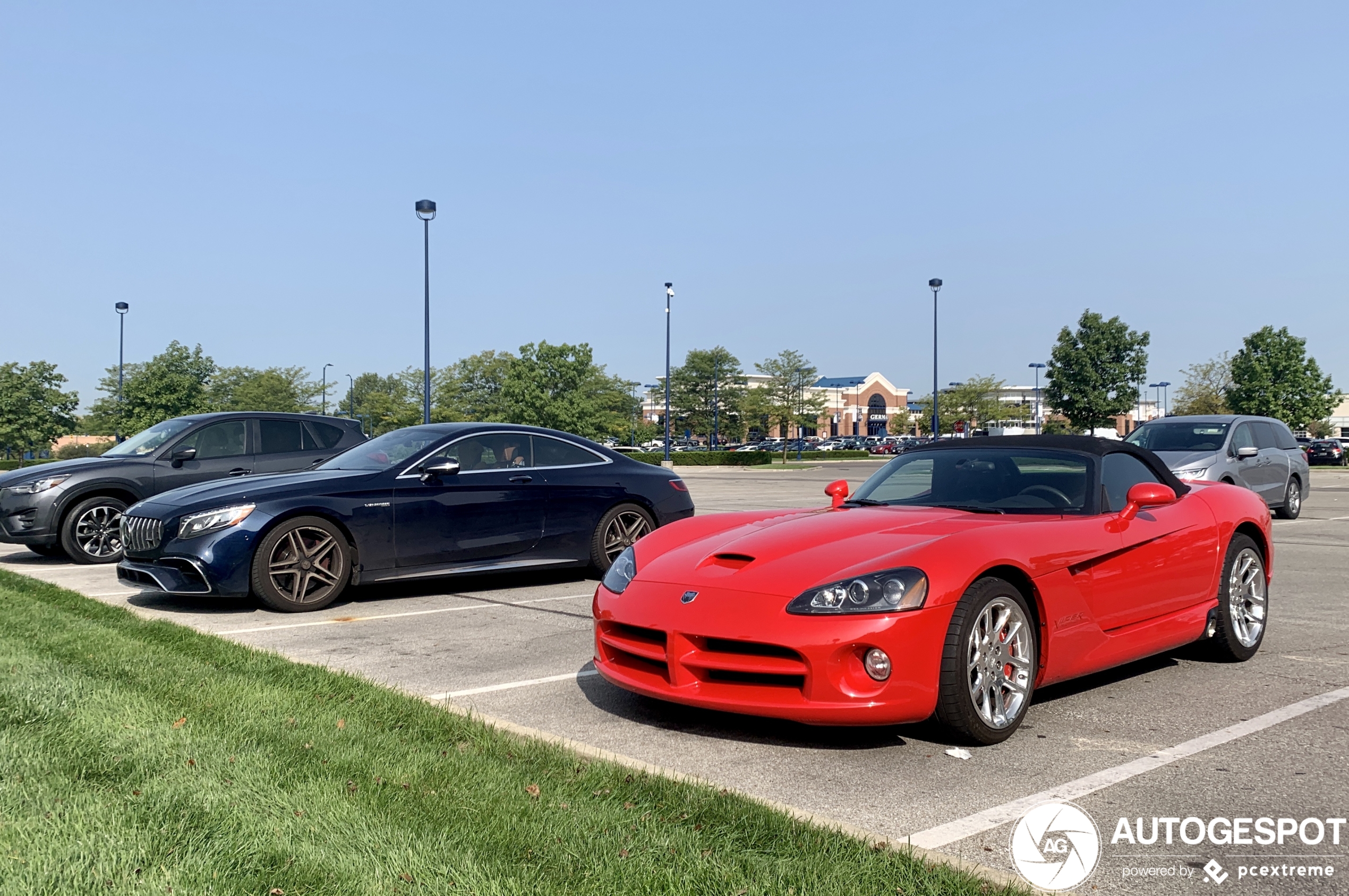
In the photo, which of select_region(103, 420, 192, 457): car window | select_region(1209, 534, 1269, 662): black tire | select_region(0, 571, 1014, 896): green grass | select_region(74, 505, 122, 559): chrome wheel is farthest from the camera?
select_region(103, 420, 192, 457): car window

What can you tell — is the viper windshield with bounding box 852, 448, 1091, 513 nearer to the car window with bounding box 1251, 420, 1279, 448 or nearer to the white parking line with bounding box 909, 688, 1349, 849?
the white parking line with bounding box 909, 688, 1349, 849

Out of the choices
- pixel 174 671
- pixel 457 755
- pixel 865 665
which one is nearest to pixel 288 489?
pixel 174 671

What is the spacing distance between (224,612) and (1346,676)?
287 inches

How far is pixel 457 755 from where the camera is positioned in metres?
4.02

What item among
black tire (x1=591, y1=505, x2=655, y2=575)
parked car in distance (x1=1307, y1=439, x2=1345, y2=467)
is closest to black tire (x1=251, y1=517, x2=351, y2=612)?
black tire (x1=591, y1=505, x2=655, y2=575)

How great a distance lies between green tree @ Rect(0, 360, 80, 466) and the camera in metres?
57.6

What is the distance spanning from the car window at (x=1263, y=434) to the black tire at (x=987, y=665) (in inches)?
558

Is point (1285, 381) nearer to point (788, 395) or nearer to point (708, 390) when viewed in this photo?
point (788, 395)

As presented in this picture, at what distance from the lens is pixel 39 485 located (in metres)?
A: 11.4

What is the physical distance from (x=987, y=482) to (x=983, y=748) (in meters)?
1.70

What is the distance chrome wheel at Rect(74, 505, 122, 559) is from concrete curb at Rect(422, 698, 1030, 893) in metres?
8.14

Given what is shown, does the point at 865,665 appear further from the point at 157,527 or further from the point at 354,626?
the point at 157,527

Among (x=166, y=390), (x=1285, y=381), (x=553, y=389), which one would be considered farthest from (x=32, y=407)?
(x=1285, y=381)

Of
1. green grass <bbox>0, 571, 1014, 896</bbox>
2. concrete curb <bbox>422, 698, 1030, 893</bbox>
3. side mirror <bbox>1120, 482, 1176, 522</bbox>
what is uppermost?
side mirror <bbox>1120, 482, 1176, 522</bbox>
